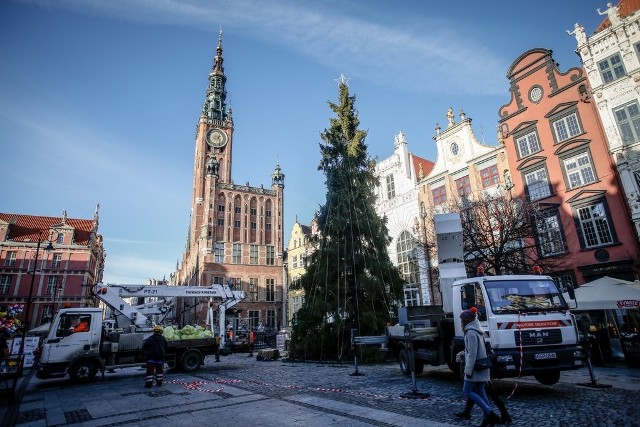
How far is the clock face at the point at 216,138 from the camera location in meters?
60.6

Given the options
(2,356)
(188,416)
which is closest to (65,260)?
(2,356)

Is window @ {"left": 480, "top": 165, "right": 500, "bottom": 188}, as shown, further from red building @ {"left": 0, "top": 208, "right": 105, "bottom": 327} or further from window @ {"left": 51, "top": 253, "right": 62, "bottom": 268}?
window @ {"left": 51, "top": 253, "right": 62, "bottom": 268}

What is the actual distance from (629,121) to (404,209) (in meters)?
16.1

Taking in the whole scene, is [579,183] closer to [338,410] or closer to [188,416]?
[338,410]

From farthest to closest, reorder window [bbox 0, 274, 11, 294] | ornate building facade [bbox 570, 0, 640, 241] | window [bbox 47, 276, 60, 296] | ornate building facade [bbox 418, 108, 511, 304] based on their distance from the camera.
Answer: window [bbox 47, 276, 60, 296], window [bbox 0, 274, 11, 294], ornate building facade [bbox 418, 108, 511, 304], ornate building facade [bbox 570, 0, 640, 241]

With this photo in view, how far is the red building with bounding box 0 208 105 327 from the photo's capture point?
45188 mm

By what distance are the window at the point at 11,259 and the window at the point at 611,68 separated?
211ft

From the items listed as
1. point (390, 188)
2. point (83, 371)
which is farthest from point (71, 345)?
point (390, 188)

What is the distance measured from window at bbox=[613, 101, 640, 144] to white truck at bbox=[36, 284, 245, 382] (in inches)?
940

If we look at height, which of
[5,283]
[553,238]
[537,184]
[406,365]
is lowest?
[406,365]

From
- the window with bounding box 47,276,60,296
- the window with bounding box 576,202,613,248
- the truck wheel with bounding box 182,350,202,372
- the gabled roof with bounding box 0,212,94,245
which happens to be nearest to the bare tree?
the window with bounding box 576,202,613,248

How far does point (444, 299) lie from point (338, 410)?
5.52 m

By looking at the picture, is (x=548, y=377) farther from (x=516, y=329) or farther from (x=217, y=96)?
(x=217, y=96)

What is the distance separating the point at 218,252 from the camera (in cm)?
5044
